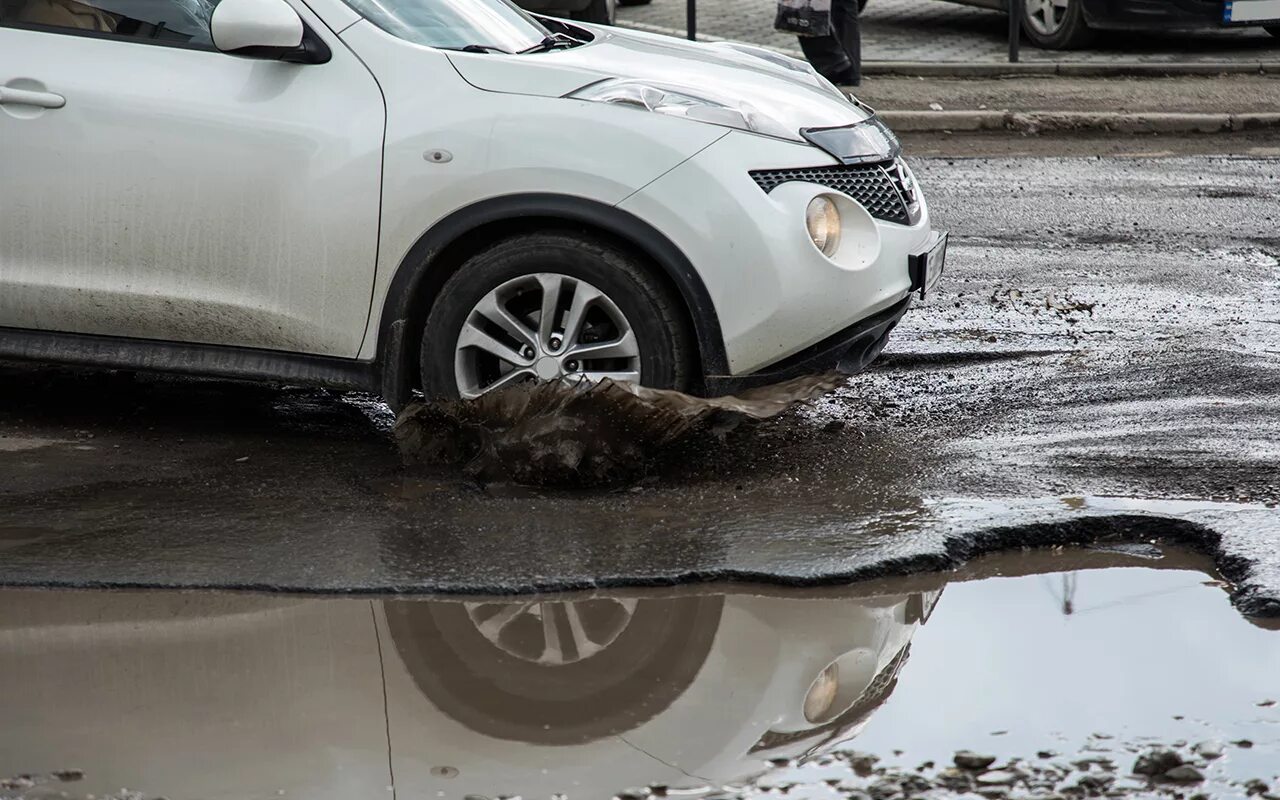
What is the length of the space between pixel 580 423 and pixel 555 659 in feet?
3.66

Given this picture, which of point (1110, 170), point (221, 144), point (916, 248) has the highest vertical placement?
point (221, 144)

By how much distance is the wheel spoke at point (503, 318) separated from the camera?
14.8ft

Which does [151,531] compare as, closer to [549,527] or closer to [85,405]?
[549,527]

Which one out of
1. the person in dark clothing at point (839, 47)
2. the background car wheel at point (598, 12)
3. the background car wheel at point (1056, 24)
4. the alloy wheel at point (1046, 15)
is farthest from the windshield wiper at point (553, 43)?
the alloy wheel at point (1046, 15)

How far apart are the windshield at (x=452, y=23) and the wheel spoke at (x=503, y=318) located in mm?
811

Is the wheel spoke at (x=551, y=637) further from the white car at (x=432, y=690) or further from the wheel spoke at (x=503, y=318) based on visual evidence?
the wheel spoke at (x=503, y=318)

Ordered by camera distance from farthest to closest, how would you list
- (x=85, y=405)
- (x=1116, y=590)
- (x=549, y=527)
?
(x=85, y=405)
(x=549, y=527)
(x=1116, y=590)

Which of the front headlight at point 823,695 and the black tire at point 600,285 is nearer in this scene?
the front headlight at point 823,695

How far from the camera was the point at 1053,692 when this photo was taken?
10.8ft

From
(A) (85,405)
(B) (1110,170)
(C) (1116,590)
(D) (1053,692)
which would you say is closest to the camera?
(D) (1053,692)

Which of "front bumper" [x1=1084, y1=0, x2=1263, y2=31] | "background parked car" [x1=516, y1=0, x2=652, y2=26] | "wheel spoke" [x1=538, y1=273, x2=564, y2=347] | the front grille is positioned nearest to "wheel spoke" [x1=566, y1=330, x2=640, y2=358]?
"wheel spoke" [x1=538, y1=273, x2=564, y2=347]

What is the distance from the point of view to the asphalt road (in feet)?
13.0

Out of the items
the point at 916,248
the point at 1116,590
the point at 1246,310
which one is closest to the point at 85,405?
the point at 916,248

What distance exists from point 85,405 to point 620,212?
227cm
